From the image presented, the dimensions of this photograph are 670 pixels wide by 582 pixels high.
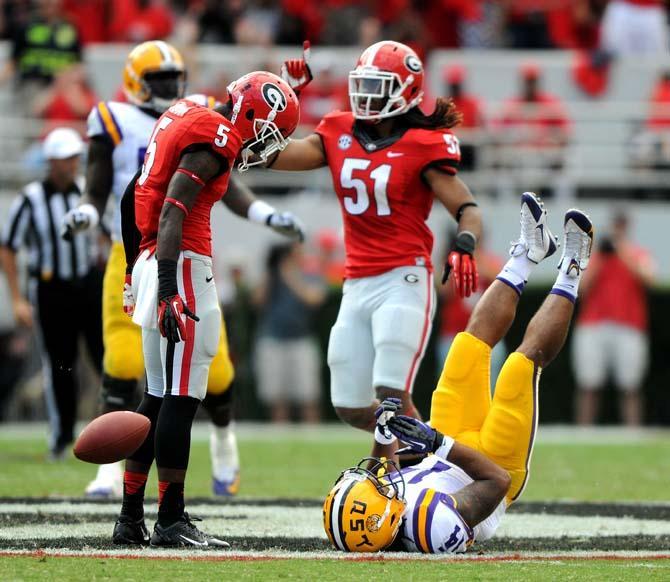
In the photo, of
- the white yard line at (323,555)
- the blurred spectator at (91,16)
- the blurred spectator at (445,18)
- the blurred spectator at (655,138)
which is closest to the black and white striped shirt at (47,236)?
the white yard line at (323,555)

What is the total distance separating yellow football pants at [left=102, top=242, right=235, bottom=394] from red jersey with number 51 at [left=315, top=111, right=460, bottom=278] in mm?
910

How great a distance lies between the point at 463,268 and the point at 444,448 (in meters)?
0.97

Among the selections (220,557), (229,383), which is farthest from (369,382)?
(220,557)

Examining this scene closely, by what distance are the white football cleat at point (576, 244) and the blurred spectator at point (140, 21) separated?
30.0ft

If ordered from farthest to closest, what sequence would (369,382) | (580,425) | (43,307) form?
(580,425) → (43,307) → (369,382)

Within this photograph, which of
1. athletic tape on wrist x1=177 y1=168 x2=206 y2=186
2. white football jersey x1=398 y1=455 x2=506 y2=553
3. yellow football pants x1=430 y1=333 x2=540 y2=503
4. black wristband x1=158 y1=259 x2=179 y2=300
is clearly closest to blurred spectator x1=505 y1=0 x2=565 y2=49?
yellow football pants x1=430 y1=333 x2=540 y2=503

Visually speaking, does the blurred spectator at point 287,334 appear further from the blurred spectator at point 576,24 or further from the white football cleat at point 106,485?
the white football cleat at point 106,485

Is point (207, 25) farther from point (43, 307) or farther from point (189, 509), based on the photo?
point (189, 509)

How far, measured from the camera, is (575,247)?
19.7ft

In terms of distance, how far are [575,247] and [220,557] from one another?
203 centimetres

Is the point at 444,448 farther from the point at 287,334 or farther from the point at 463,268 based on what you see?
the point at 287,334

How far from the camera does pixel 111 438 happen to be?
5117 millimetres

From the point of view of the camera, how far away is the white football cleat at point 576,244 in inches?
235

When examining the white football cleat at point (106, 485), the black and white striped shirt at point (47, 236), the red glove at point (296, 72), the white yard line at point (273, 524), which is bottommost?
the white football cleat at point (106, 485)
